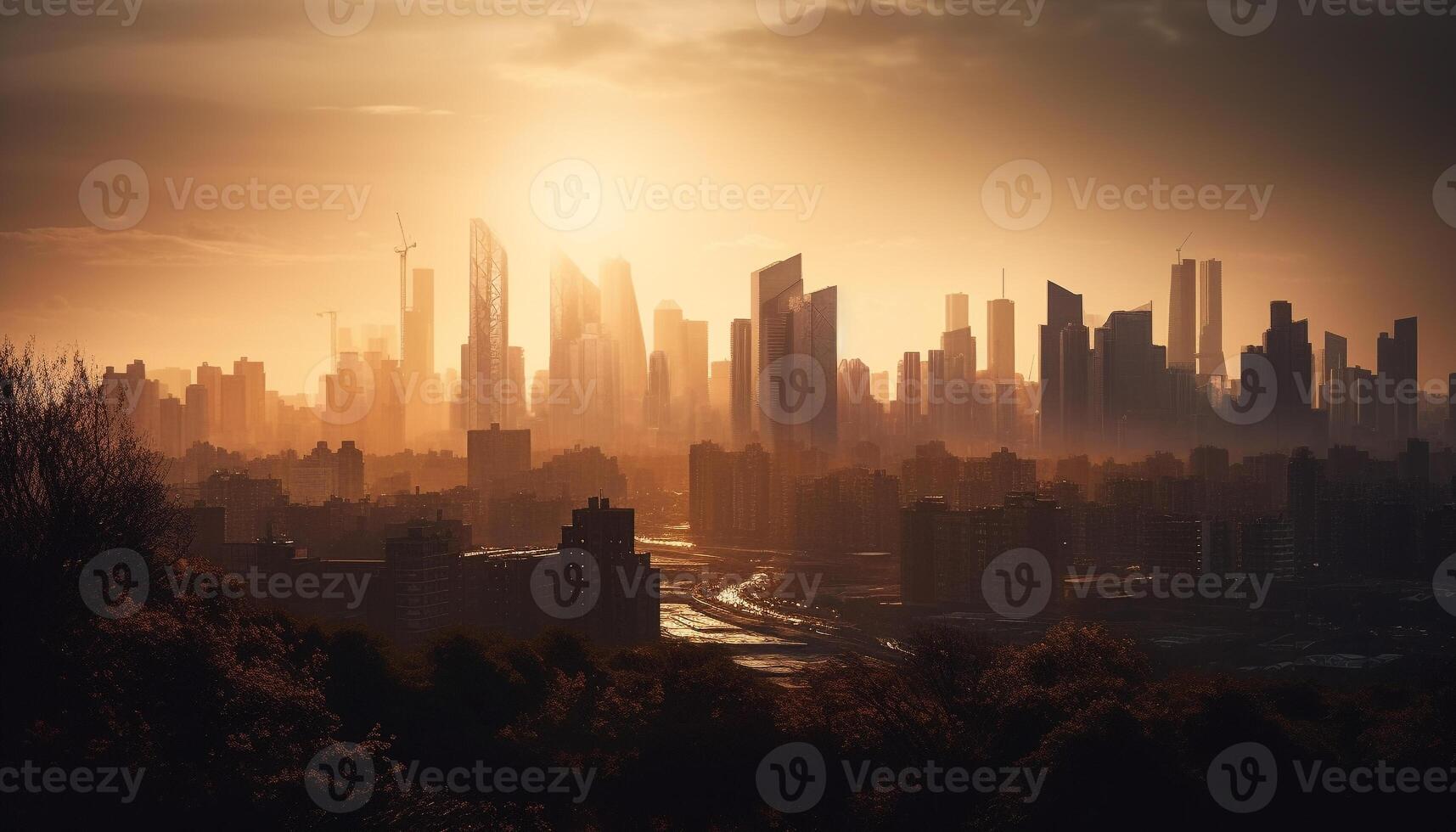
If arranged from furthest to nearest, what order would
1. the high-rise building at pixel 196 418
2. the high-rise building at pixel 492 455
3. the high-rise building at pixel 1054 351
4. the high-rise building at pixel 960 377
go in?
the high-rise building at pixel 960 377 → the high-rise building at pixel 1054 351 → the high-rise building at pixel 196 418 → the high-rise building at pixel 492 455

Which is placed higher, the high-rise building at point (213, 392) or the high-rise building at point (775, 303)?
the high-rise building at point (775, 303)

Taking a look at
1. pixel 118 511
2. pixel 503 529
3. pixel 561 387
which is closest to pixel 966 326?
pixel 561 387

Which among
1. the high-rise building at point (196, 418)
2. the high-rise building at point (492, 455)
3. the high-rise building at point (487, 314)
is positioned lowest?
the high-rise building at point (492, 455)

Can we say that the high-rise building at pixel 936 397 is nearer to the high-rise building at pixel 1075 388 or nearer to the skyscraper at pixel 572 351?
the high-rise building at pixel 1075 388

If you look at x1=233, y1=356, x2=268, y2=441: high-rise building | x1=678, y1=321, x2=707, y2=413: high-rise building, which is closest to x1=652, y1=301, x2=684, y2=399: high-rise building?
x1=678, y1=321, x2=707, y2=413: high-rise building

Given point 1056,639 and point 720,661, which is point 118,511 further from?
point 1056,639

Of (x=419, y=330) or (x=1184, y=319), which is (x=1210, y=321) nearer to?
(x=1184, y=319)

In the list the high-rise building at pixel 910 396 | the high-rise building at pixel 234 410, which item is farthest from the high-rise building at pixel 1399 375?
the high-rise building at pixel 234 410
